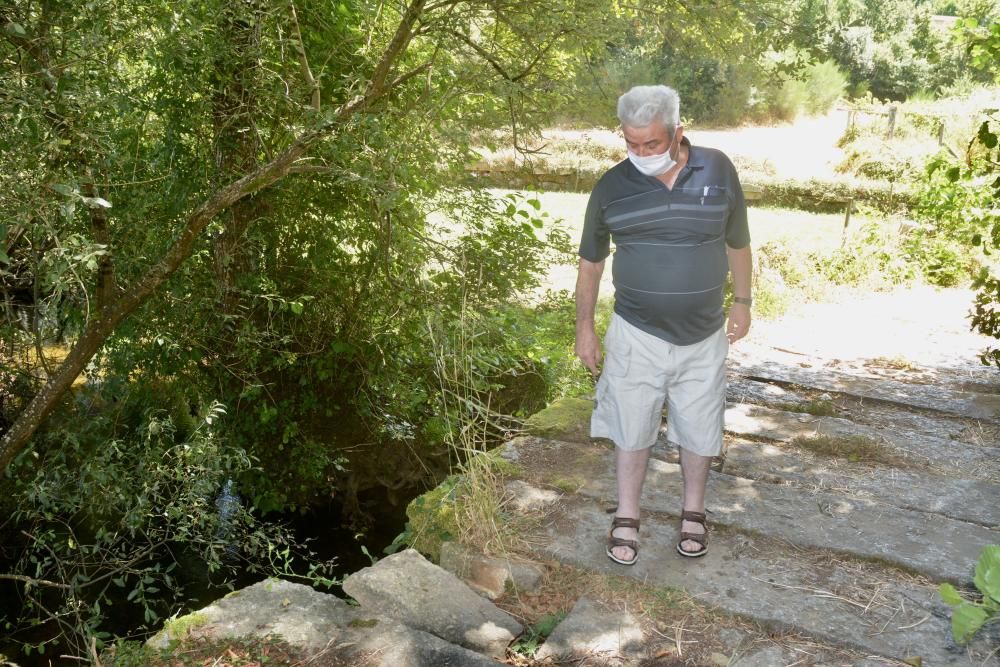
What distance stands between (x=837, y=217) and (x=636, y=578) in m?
13.9

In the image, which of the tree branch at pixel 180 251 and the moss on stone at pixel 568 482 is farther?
the tree branch at pixel 180 251

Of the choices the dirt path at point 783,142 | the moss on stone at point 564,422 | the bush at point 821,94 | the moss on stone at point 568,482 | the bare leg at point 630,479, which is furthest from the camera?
the bush at point 821,94

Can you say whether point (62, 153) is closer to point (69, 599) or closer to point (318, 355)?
point (69, 599)

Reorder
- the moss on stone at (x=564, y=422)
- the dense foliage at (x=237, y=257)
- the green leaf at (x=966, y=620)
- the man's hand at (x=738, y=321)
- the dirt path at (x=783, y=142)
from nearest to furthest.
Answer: the green leaf at (x=966, y=620) → the man's hand at (x=738, y=321) → the dense foliage at (x=237, y=257) → the moss on stone at (x=564, y=422) → the dirt path at (x=783, y=142)

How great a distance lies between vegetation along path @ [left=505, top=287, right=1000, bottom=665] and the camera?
9.41 ft

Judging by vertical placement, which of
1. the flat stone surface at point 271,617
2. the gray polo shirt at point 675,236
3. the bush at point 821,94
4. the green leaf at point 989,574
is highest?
the bush at point 821,94

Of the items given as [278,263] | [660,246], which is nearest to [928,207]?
[278,263]

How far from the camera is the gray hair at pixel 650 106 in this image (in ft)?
9.63

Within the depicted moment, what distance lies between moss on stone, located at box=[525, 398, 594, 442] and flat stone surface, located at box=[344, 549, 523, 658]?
1.39 meters

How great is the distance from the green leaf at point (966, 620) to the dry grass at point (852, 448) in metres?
1.72

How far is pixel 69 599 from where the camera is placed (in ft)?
13.5

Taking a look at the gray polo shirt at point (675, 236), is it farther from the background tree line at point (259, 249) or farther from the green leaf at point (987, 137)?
the green leaf at point (987, 137)

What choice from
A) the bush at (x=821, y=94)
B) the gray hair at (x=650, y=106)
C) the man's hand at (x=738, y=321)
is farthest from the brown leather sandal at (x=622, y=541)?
the bush at (x=821, y=94)

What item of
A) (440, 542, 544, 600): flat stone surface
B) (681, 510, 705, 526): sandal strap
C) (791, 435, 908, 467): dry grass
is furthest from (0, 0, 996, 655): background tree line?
(791, 435, 908, 467): dry grass
